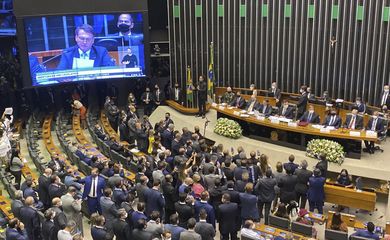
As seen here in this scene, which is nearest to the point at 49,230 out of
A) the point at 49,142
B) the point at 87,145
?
the point at 87,145

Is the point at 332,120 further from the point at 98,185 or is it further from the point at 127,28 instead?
the point at 127,28

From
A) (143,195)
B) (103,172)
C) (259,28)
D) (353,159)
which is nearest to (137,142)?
(103,172)

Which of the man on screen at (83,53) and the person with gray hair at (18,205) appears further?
the man on screen at (83,53)

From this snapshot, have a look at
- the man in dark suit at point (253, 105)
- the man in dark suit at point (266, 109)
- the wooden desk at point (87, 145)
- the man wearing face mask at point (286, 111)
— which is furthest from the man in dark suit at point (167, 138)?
the man wearing face mask at point (286, 111)

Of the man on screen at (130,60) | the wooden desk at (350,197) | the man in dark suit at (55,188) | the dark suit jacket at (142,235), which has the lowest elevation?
the wooden desk at (350,197)

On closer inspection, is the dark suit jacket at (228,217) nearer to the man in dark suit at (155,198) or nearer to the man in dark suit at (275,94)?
the man in dark suit at (155,198)

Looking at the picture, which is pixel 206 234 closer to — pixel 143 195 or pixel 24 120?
pixel 143 195

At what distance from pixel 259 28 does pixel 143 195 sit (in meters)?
10.7

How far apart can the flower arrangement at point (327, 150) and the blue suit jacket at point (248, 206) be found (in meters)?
4.11

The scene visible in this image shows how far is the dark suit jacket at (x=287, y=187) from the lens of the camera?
1066cm

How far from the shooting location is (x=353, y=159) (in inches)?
527

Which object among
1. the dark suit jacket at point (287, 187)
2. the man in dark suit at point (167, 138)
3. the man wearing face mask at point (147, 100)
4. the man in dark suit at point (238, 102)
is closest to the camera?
the dark suit jacket at point (287, 187)

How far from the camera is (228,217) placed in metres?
9.47

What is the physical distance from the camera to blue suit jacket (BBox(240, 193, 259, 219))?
31.7 ft
